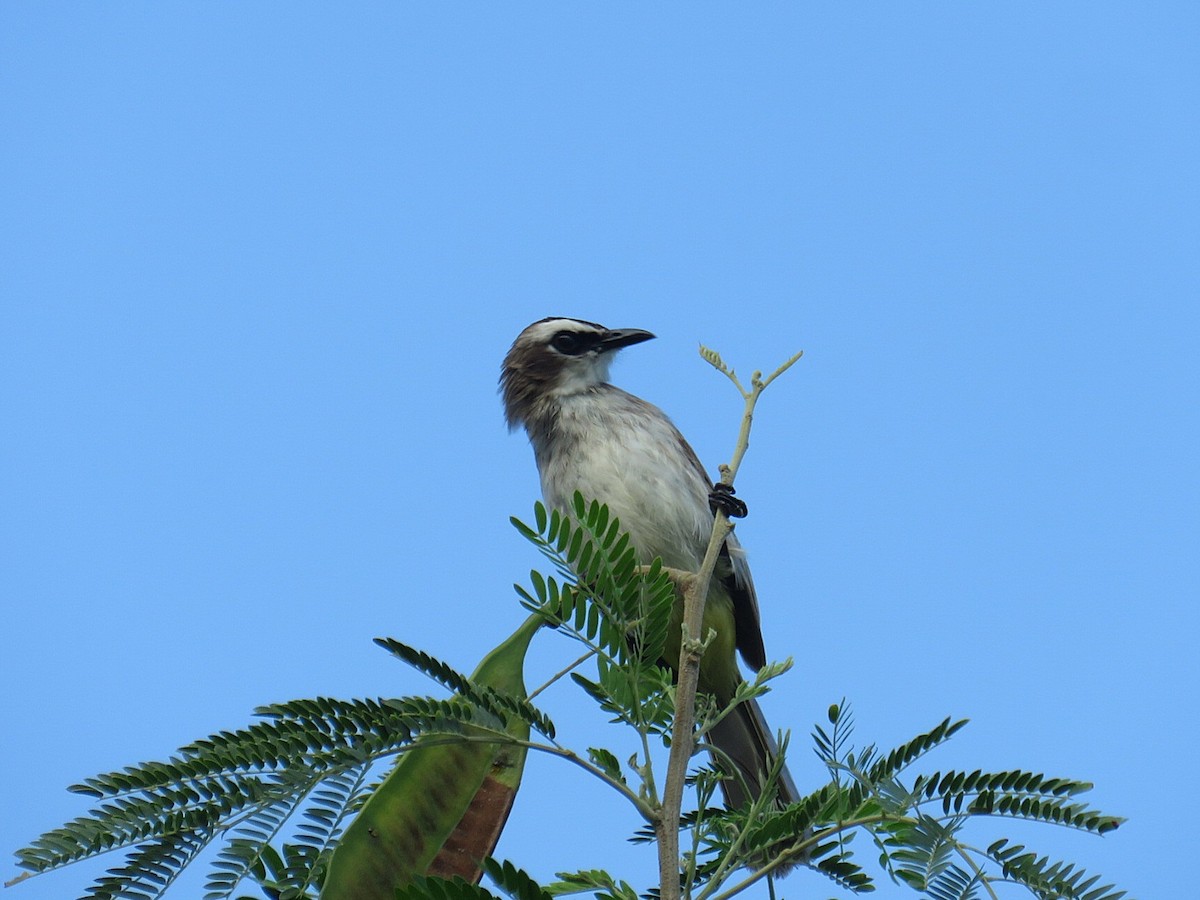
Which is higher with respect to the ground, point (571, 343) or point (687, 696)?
point (571, 343)

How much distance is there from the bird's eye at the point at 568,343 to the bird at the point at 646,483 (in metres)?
0.01

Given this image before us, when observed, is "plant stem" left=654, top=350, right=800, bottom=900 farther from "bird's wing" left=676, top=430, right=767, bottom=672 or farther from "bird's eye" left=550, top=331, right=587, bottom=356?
"bird's eye" left=550, top=331, right=587, bottom=356

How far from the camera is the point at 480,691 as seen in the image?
2.74 m

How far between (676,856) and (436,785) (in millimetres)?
709

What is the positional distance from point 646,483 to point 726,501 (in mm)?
2710

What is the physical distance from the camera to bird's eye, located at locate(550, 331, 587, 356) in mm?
7070

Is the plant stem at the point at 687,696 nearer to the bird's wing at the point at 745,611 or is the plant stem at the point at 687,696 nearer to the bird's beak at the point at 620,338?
the bird's wing at the point at 745,611

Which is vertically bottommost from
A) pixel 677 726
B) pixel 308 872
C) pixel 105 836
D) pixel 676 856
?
pixel 105 836

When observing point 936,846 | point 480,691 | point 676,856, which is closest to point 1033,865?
point 936,846

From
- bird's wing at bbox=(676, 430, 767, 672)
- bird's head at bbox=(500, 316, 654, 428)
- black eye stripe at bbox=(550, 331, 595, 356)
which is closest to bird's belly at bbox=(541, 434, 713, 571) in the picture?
bird's wing at bbox=(676, 430, 767, 672)

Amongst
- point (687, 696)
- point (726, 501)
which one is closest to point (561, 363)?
point (726, 501)

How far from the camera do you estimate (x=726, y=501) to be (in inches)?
136

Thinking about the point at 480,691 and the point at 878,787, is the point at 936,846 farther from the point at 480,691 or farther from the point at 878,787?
the point at 480,691

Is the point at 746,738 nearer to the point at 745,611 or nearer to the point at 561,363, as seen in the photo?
the point at 745,611
